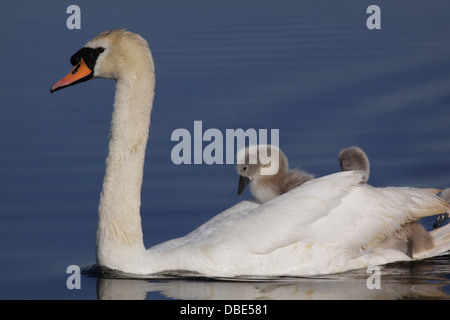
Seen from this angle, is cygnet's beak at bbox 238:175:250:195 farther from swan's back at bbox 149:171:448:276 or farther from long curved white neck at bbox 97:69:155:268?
long curved white neck at bbox 97:69:155:268

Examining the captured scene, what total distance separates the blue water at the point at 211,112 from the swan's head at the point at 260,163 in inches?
22.0

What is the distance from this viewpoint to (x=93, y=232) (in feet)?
30.4

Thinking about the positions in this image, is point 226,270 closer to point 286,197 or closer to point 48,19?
point 286,197

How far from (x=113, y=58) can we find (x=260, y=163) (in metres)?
1.99

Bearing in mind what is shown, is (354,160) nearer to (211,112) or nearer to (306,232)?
(306,232)

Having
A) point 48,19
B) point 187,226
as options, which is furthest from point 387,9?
point 187,226

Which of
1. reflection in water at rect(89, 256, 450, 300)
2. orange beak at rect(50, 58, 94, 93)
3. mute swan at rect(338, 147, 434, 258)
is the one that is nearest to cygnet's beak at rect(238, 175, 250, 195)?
mute swan at rect(338, 147, 434, 258)

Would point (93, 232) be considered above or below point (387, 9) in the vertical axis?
below

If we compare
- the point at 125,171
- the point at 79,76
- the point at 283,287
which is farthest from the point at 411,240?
the point at 79,76

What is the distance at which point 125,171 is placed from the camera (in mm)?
8258

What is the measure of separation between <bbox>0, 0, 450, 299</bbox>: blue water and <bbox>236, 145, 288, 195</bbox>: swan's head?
56 centimetres
